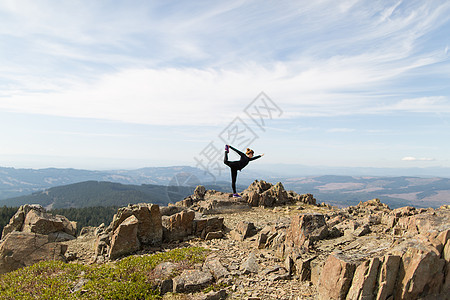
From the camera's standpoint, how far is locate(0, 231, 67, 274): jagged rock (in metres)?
14.9

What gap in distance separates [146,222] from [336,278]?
42.5 feet

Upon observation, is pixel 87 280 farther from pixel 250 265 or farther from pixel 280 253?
pixel 280 253

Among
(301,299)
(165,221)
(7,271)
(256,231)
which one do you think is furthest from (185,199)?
(301,299)

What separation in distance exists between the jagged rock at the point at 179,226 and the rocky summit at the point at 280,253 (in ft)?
0.24

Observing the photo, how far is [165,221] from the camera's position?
19.7m

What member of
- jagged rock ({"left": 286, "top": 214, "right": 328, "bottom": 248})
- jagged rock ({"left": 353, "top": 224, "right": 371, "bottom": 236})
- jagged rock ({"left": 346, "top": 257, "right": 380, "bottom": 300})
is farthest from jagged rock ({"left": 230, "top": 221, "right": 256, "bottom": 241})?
jagged rock ({"left": 346, "top": 257, "right": 380, "bottom": 300})

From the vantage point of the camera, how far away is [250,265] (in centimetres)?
1284

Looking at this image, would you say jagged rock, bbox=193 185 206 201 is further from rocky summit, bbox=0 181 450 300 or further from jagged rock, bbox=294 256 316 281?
jagged rock, bbox=294 256 316 281

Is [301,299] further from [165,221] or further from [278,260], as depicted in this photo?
[165,221]

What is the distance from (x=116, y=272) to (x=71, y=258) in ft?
23.1

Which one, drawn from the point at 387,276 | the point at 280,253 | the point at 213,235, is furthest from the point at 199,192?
the point at 387,276

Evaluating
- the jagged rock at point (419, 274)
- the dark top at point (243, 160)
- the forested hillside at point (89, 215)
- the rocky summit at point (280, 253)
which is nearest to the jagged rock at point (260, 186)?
the rocky summit at point (280, 253)

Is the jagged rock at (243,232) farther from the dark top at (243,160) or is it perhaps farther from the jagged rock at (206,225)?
the dark top at (243,160)

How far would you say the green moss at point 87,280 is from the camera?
1098cm
